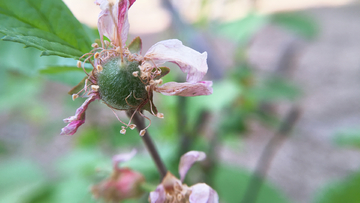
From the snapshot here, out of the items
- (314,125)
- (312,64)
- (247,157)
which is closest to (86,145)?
(247,157)

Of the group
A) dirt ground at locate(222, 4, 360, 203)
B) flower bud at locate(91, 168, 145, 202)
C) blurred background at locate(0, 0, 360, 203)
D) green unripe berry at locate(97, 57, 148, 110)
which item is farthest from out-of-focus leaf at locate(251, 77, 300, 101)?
green unripe berry at locate(97, 57, 148, 110)

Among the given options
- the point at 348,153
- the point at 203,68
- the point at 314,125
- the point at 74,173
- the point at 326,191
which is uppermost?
the point at 203,68

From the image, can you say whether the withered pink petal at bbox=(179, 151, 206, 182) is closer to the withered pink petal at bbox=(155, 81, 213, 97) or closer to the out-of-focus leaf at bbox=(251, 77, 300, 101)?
the withered pink petal at bbox=(155, 81, 213, 97)

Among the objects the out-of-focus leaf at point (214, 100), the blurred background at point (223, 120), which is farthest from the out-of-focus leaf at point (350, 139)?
the out-of-focus leaf at point (214, 100)

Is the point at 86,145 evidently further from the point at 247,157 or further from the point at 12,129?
the point at 12,129

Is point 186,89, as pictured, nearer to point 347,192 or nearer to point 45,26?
point 45,26
